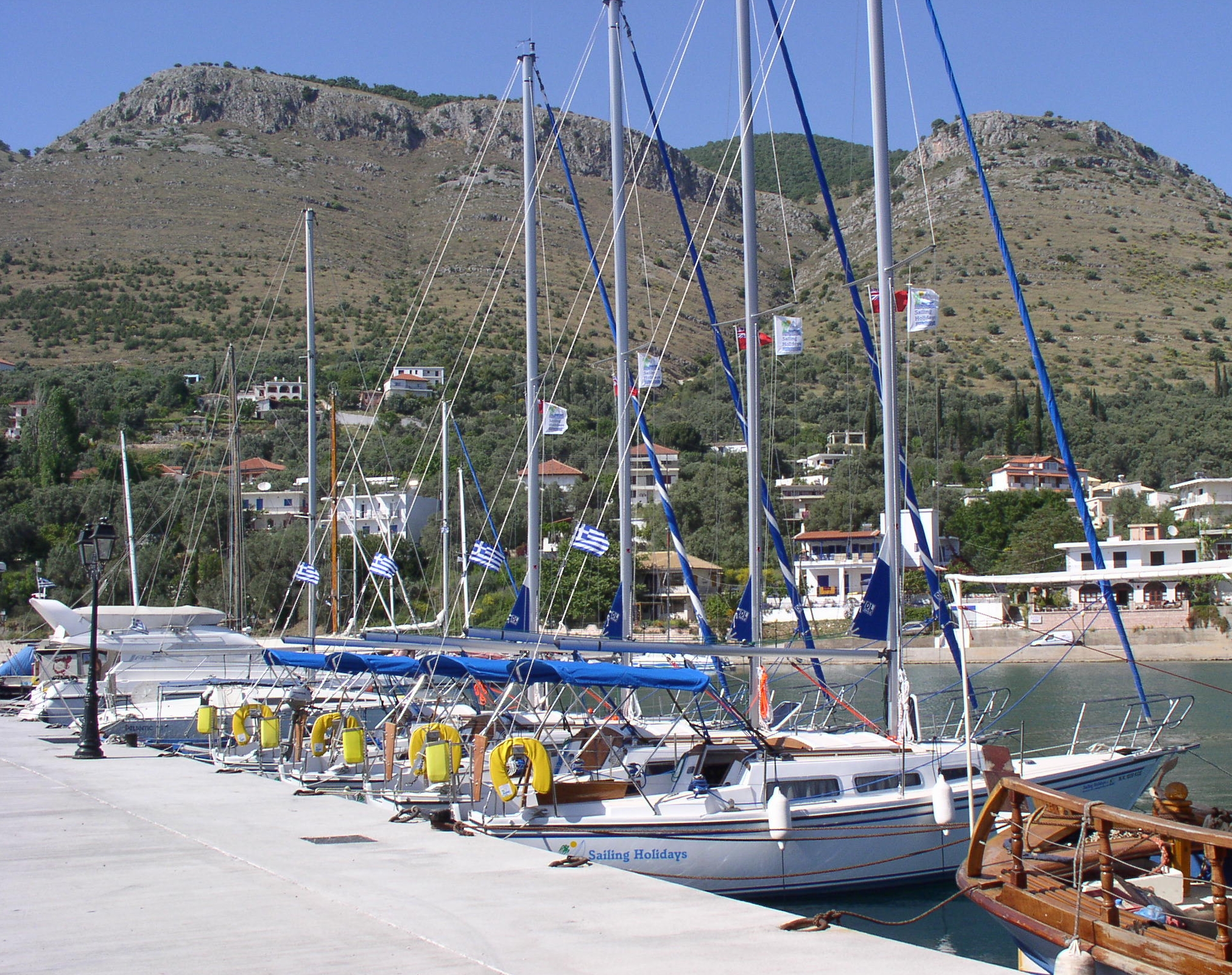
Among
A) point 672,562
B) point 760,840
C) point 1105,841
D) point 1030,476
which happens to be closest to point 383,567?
point 760,840

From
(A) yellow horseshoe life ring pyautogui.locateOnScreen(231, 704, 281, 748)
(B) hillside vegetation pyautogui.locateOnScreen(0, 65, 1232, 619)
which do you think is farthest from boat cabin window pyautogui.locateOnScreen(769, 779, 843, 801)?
(B) hillside vegetation pyautogui.locateOnScreen(0, 65, 1232, 619)

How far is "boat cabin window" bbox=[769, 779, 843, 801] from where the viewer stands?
14867 millimetres

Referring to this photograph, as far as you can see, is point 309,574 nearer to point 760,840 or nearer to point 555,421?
point 555,421

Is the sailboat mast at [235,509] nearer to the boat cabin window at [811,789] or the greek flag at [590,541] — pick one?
the greek flag at [590,541]

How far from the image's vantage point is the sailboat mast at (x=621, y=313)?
1975cm

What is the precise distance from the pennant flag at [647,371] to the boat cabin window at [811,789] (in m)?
9.38

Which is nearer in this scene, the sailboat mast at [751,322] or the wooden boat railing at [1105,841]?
the wooden boat railing at [1105,841]

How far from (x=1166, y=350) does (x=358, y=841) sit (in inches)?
5263

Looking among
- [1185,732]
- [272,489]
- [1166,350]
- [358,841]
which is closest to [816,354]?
[1166,350]

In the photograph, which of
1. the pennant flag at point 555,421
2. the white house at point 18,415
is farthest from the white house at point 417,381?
the pennant flag at point 555,421

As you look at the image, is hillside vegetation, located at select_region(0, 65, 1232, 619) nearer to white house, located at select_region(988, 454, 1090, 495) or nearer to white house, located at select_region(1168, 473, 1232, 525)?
white house, located at select_region(988, 454, 1090, 495)

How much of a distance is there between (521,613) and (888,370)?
Answer: 7710mm

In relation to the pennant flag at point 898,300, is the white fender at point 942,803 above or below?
below

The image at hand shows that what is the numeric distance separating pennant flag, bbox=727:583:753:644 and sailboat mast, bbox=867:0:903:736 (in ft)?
7.80
